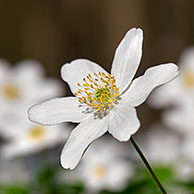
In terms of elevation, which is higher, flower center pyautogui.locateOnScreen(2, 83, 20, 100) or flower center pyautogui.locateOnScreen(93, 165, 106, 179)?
flower center pyautogui.locateOnScreen(2, 83, 20, 100)

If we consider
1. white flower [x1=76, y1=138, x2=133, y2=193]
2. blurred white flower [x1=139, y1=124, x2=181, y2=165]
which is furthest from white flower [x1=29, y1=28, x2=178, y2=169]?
blurred white flower [x1=139, y1=124, x2=181, y2=165]

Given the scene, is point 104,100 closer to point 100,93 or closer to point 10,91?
point 100,93

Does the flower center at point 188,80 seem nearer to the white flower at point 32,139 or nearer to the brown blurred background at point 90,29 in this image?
the white flower at point 32,139

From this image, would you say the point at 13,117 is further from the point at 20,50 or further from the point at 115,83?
the point at 20,50

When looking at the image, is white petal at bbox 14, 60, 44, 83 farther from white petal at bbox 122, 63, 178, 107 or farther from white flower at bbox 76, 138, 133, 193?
white petal at bbox 122, 63, 178, 107

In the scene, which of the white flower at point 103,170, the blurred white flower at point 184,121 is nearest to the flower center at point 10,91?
the white flower at point 103,170

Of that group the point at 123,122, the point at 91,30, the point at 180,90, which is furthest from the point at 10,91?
the point at 91,30

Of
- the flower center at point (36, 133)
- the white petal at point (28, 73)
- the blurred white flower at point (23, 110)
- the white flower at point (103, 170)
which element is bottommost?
the white flower at point (103, 170)
